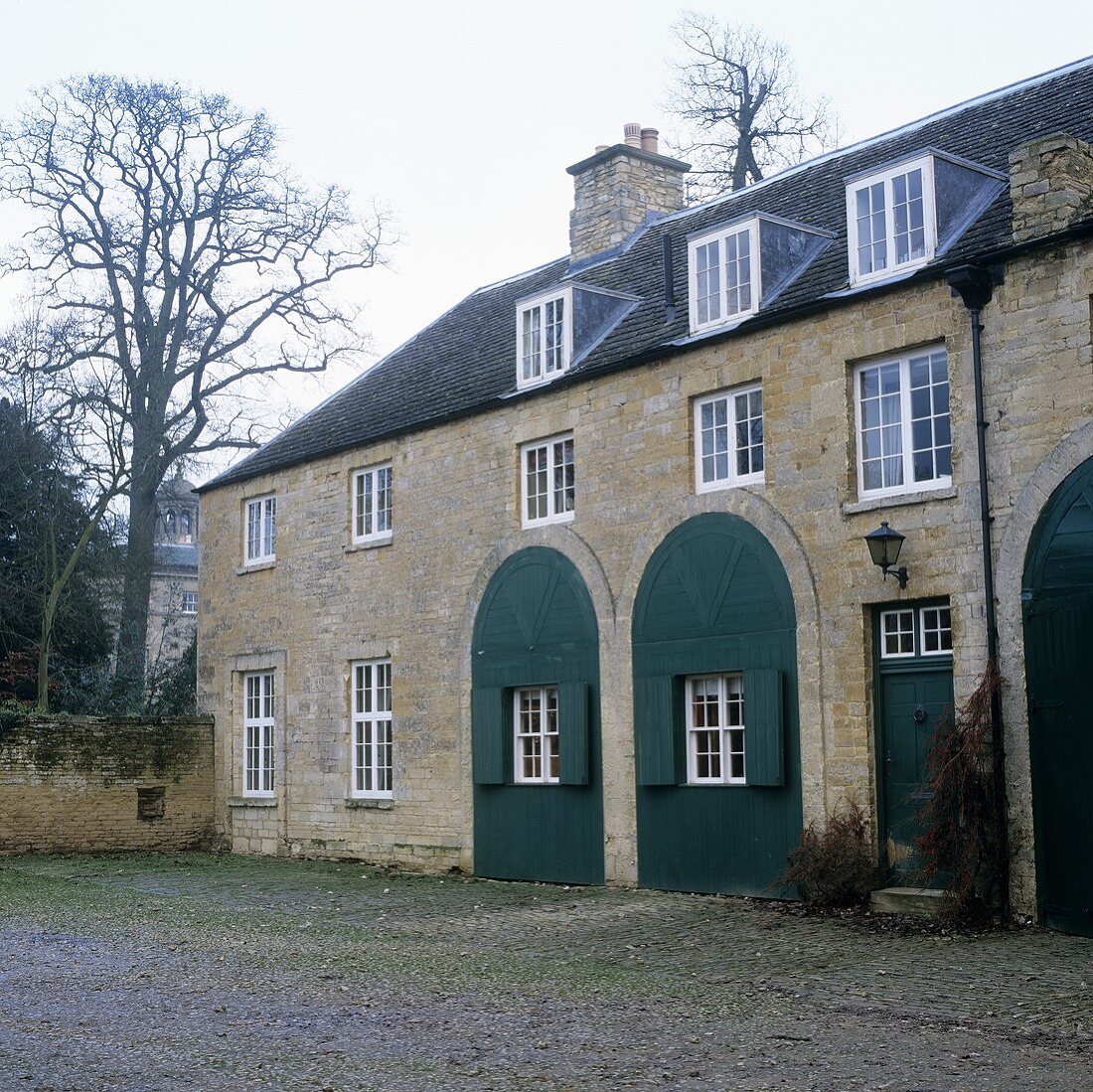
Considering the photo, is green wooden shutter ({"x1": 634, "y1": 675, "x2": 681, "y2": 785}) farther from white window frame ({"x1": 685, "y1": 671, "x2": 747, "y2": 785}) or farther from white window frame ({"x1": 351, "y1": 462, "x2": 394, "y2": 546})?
white window frame ({"x1": 351, "y1": 462, "x2": 394, "y2": 546})

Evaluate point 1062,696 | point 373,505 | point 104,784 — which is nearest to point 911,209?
point 1062,696

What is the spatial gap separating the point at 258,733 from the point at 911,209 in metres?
13.1

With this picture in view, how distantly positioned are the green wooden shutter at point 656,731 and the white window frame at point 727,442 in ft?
7.14

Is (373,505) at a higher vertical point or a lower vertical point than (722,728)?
higher

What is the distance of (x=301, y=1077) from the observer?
7512mm

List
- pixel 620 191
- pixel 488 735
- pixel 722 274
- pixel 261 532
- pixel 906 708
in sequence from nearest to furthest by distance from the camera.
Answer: pixel 906 708, pixel 722 274, pixel 488 735, pixel 620 191, pixel 261 532

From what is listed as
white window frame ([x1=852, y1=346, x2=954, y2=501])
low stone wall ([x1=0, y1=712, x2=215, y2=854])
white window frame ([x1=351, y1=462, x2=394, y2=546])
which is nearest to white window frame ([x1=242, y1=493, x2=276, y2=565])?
white window frame ([x1=351, y1=462, x2=394, y2=546])

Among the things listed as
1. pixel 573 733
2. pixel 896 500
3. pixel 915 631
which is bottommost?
pixel 573 733

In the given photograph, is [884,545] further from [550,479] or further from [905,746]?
[550,479]

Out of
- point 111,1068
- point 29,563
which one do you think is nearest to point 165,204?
point 29,563

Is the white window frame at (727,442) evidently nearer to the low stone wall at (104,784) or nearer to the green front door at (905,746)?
the green front door at (905,746)

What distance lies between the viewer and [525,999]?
32.3 feet

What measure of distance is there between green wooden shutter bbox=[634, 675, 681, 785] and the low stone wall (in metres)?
9.67

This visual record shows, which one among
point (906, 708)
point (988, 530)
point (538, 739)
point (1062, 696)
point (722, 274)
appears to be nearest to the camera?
point (1062, 696)
